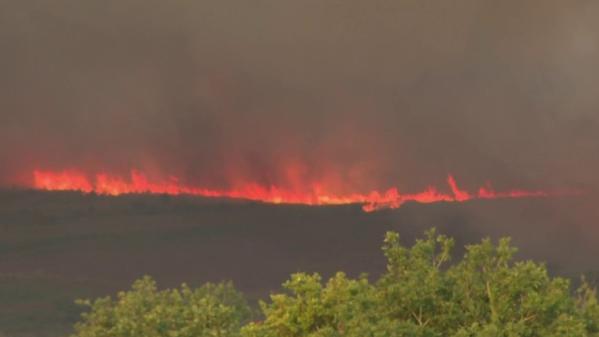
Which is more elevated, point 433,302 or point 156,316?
point 156,316

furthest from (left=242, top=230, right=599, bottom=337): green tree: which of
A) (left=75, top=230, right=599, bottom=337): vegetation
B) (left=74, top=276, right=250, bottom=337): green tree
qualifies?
(left=74, top=276, right=250, bottom=337): green tree

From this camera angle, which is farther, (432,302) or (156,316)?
(156,316)

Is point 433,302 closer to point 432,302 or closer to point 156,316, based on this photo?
point 432,302

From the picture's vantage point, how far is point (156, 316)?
75625mm

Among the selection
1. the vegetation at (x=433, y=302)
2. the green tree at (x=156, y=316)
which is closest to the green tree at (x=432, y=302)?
the vegetation at (x=433, y=302)

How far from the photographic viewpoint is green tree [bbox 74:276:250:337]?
7169 cm

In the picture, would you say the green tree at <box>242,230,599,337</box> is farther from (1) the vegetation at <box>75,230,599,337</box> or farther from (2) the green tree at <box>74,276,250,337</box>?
(2) the green tree at <box>74,276,250,337</box>

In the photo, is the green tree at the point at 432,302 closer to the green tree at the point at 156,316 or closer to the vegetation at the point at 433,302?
the vegetation at the point at 433,302

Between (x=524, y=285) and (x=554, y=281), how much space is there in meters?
2.91

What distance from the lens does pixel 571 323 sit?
197 feet

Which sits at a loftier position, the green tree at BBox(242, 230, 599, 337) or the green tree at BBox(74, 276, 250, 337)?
the green tree at BBox(74, 276, 250, 337)

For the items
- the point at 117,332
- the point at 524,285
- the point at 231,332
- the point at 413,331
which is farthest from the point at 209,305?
the point at 524,285

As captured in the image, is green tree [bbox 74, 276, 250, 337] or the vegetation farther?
green tree [bbox 74, 276, 250, 337]

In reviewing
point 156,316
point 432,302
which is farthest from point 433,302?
point 156,316
